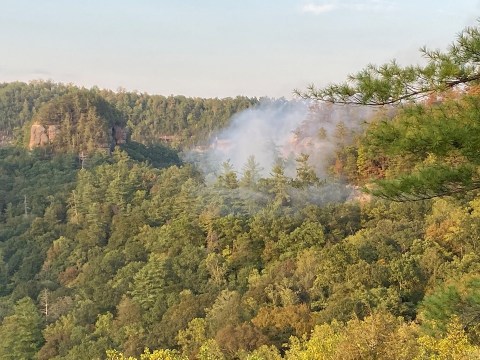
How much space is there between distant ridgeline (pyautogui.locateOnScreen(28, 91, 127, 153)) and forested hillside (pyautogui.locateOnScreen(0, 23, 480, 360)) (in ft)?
39.1

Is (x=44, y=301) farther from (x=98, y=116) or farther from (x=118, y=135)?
(x=118, y=135)

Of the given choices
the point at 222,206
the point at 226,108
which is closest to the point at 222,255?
the point at 222,206

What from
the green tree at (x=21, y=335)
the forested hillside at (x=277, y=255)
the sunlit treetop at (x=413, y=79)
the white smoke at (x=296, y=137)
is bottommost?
the green tree at (x=21, y=335)

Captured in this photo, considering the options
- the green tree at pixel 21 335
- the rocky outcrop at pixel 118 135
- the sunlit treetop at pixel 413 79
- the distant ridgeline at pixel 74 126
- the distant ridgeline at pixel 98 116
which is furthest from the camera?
the rocky outcrop at pixel 118 135

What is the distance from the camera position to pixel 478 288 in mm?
8719

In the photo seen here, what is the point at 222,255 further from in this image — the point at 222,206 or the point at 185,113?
the point at 185,113

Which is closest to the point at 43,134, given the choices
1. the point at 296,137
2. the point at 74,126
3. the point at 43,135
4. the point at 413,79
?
the point at 43,135

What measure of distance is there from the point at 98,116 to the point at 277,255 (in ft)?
136

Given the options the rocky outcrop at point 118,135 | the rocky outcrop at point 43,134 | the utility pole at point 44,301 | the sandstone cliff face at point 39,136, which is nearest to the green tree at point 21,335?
the utility pole at point 44,301

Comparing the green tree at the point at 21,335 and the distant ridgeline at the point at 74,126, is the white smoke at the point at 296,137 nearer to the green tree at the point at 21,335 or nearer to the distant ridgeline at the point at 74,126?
the distant ridgeline at the point at 74,126

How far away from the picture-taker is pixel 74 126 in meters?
66.6

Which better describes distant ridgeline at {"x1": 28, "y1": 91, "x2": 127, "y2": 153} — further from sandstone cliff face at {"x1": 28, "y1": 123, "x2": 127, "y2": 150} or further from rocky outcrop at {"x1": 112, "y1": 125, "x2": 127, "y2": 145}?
rocky outcrop at {"x1": 112, "y1": 125, "x2": 127, "y2": 145}

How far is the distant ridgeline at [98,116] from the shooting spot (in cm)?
6625

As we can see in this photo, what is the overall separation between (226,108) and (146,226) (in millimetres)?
67452
